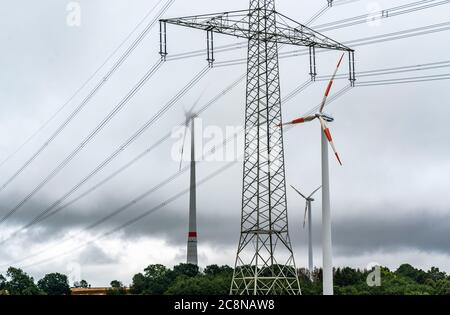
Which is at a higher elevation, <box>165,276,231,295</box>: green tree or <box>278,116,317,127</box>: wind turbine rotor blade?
<box>278,116,317,127</box>: wind turbine rotor blade

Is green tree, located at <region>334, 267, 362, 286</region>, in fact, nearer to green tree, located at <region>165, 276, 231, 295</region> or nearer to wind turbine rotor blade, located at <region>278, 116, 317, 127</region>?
green tree, located at <region>165, 276, 231, 295</region>

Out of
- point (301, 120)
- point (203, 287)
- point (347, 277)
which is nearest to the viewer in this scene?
point (301, 120)

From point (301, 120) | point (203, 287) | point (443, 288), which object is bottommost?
point (443, 288)

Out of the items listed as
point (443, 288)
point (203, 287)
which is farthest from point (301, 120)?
point (443, 288)

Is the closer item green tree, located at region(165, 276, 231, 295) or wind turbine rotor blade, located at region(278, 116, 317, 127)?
wind turbine rotor blade, located at region(278, 116, 317, 127)

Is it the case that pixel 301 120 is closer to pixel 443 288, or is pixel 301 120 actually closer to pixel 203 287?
pixel 203 287

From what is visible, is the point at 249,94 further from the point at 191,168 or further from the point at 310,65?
the point at 191,168

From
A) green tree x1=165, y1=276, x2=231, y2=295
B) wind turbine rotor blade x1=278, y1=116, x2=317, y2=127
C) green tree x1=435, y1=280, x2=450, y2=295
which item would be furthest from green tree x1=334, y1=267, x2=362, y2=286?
wind turbine rotor blade x1=278, y1=116, x2=317, y2=127

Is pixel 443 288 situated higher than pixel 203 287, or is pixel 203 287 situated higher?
pixel 203 287

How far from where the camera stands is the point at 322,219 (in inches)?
2317

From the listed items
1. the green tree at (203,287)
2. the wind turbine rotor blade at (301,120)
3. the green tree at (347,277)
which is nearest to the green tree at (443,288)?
the green tree at (347,277)
